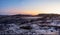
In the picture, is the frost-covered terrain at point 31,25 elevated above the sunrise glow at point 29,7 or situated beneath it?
situated beneath

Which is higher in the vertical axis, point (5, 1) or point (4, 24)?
point (5, 1)

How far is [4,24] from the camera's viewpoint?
5.85 ft

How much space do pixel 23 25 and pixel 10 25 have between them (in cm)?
22

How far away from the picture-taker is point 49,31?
177 cm

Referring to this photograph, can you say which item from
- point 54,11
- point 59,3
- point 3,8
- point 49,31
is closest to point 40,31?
point 49,31

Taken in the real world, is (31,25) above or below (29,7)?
below

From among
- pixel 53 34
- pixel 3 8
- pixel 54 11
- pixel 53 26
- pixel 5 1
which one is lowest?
pixel 53 34

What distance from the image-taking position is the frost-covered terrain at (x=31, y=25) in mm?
1771

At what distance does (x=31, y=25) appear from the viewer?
1.80m

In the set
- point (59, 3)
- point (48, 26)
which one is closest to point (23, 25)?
point (48, 26)

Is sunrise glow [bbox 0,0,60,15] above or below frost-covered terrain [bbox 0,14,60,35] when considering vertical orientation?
above

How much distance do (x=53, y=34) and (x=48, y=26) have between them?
0.51ft

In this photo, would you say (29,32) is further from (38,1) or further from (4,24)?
(38,1)

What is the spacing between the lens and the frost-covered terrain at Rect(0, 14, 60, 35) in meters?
1.77
